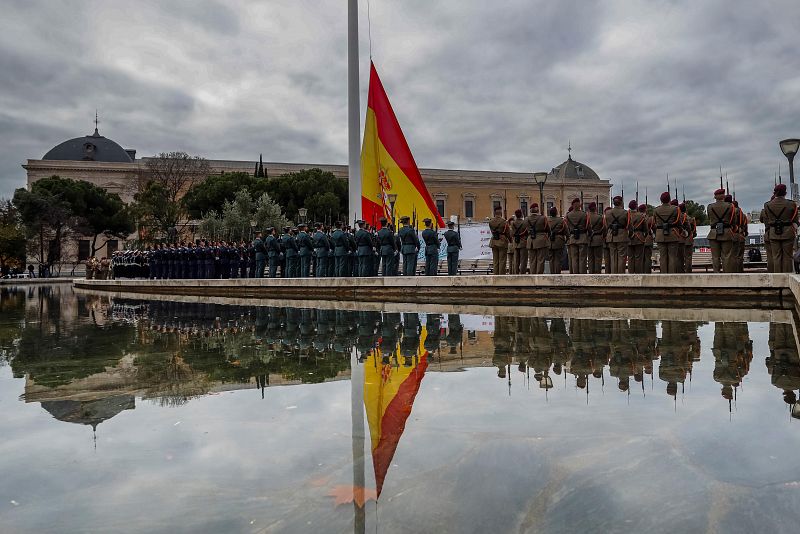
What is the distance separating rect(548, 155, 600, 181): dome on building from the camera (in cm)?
8081

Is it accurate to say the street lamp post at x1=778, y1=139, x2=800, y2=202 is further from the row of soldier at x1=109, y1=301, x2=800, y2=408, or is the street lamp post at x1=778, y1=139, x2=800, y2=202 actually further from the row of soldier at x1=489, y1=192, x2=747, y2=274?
the row of soldier at x1=109, y1=301, x2=800, y2=408

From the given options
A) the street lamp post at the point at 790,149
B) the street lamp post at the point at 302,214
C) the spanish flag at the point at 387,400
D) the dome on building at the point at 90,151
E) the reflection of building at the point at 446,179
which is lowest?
the spanish flag at the point at 387,400

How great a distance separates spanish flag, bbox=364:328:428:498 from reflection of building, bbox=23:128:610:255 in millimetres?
63078

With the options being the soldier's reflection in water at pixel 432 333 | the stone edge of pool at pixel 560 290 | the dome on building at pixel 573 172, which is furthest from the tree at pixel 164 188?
the dome on building at pixel 573 172

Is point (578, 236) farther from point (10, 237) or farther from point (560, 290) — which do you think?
point (10, 237)

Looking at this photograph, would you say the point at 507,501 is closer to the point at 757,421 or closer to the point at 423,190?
the point at 757,421

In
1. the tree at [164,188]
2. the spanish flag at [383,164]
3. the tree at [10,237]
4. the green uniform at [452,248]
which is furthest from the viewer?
the tree at [10,237]

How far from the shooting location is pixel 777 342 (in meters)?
5.05

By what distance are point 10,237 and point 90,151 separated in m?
30.6

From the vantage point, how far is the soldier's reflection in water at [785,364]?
3.14 metres

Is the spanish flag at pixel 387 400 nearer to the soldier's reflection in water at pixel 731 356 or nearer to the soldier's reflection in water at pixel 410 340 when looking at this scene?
the soldier's reflection in water at pixel 410 340

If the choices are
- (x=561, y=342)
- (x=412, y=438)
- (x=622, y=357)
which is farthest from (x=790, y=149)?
(x=412, y=438)

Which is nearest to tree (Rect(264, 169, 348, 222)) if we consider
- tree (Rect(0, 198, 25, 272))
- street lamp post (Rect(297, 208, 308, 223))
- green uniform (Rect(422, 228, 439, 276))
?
street lamp post (Rect(297, 208, 308, 223))

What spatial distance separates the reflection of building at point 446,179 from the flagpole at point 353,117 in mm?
47801
